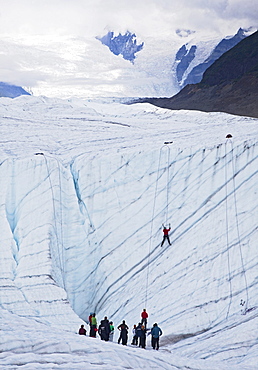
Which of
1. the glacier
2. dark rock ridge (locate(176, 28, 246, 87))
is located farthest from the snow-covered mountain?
the glacier

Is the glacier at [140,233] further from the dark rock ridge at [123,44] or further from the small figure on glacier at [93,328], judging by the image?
the dark rock ridge at [123,44]

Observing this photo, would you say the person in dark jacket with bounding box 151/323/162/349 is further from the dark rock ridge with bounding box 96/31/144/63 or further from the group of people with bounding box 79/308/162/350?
the dark rock ridge with bounding box 96/31/144/63

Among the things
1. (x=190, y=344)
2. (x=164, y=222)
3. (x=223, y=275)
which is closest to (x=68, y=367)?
(x=190, y=344)

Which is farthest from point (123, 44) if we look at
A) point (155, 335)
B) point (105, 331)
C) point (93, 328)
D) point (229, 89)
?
point (155, 335)

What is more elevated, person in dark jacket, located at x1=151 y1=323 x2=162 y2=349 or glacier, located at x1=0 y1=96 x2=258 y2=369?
glacier, located at x1=0 y1=96 x2=258 y2=369

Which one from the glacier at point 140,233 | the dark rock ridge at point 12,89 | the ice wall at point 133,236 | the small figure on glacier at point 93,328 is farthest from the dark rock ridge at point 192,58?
the small figure on glacier at point 93,328

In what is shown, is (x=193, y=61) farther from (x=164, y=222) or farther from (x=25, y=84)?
(x=164, y=222)
